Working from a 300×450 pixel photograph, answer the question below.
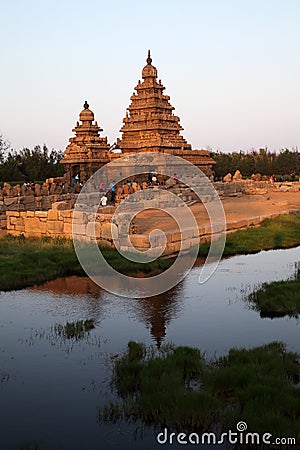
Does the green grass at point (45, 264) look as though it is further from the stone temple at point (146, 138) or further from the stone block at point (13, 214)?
the stone temple at point (146, 138)

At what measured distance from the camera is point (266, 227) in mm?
16906

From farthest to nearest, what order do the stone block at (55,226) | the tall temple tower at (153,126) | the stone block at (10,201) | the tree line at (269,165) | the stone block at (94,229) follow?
1. the tree line at (269,165)
2. the tall temple tower at (153,126)
3. the stone block at (10,201)
4. the stone block at (55,226)
5. the stone block at (94,229)

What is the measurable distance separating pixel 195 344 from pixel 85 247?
6.72 meters

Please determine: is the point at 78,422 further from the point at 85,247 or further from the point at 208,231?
the point at 208,231

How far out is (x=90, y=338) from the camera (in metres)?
6.79

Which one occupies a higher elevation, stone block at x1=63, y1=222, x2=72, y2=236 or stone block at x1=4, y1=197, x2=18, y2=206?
stone block at x1=4, y1=197, x2=18, y2=206

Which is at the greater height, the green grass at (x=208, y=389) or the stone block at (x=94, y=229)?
the stone block at (x=94, y=229)

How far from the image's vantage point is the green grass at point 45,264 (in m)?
10.2

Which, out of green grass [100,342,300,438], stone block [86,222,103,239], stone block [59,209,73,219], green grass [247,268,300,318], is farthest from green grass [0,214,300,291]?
green grass [100,342,300,438]

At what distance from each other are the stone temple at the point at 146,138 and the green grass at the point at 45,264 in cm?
1552

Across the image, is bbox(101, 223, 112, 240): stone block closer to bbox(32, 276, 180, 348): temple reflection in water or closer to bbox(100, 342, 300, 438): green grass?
bbox(32, 276, 180, 348): temple reflection in water

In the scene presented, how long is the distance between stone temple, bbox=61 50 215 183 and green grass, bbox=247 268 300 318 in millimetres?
18846

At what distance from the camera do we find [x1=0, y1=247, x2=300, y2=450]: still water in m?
4.55

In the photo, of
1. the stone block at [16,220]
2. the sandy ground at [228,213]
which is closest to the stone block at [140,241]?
the sandy ground at [228,213]
